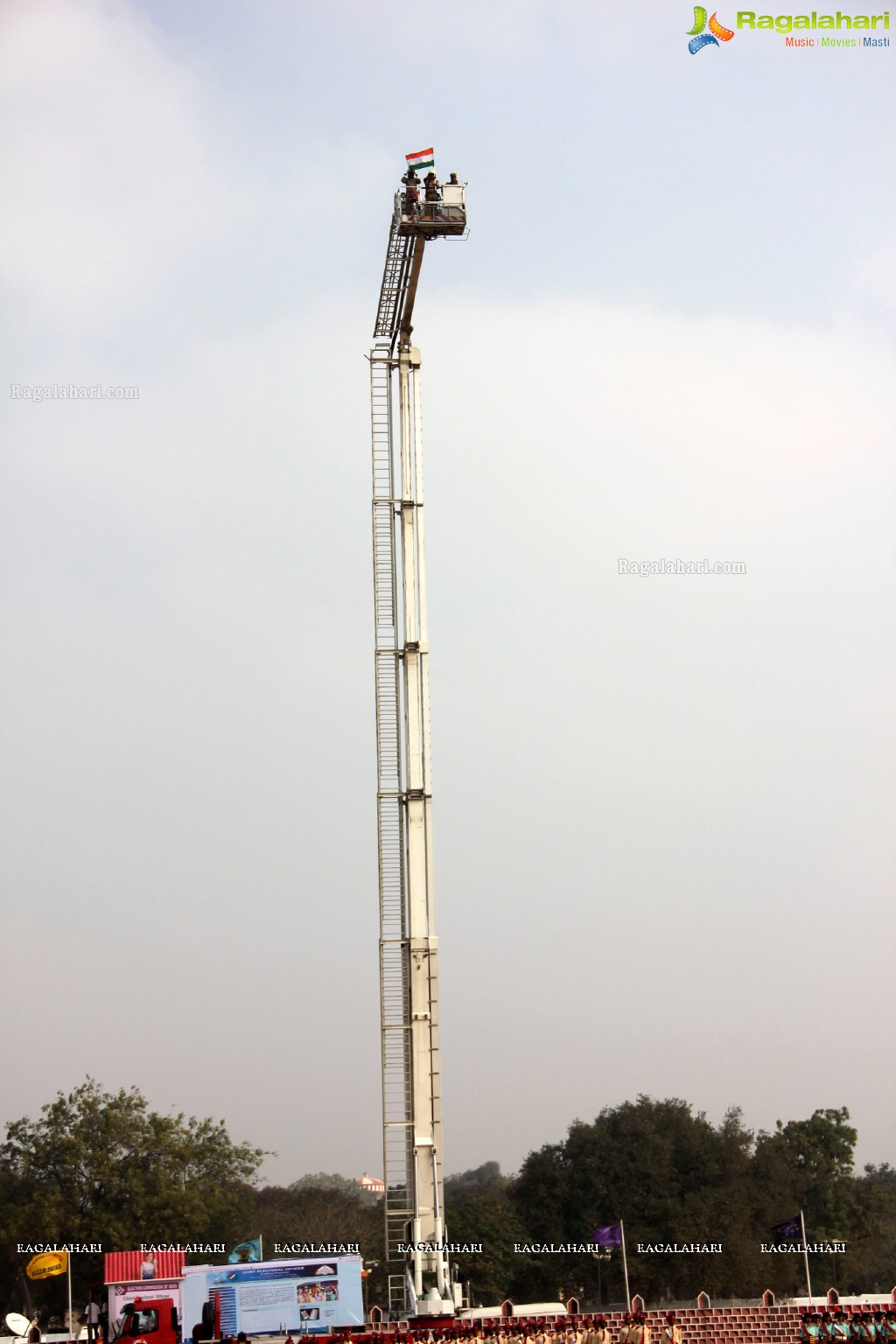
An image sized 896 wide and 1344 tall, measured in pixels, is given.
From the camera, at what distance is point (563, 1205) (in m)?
57.5

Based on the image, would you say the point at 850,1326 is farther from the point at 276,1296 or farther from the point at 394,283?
the point at 394,283

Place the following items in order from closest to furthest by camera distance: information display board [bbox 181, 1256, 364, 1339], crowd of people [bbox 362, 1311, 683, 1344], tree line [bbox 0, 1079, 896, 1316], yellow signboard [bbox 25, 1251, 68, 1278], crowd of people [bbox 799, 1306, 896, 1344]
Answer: crowd of people [bbox 799, 1306, 896, 1344] < crowd of people [bbox 362, 1311, 683, 1344] < information display board [bbox 181, 1256, 364, 1339] < yellow signboard [bbox 25, 1251, 68, 1278] < tree line [bbox 0, 1079, 896, 1316]

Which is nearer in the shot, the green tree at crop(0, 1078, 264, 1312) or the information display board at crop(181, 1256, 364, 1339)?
the information display board at crop(181, 1256, 364, 1339)

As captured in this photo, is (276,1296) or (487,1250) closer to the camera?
(276,1296)

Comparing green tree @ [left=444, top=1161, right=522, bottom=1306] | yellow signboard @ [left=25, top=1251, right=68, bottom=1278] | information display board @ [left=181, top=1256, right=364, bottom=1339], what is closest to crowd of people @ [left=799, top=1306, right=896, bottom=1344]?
information display board @ [left=181, top=1256, right=364, bottom=1339]

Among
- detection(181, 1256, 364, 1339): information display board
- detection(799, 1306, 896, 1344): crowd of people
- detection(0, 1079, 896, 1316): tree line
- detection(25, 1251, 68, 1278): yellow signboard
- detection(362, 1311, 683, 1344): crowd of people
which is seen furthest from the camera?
detection(0, 1079, 896, 1316): tree line

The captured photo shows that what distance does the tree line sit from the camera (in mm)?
50406

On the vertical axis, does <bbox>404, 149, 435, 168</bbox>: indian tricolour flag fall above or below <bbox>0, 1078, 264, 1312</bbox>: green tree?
above

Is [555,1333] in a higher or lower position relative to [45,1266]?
lower

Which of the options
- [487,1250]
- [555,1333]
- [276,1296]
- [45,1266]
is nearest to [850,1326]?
[555,1333]

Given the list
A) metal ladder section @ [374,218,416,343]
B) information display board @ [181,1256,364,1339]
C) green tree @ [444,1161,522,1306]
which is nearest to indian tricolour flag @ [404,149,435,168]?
metal ladder section @ [374,218,416,343]

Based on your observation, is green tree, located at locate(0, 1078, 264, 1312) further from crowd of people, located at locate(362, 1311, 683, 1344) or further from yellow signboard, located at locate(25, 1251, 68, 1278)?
crowd of people, located at locate(362, 1311, 683, 1344)

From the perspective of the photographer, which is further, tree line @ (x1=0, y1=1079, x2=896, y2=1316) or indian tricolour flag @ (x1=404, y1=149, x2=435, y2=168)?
tree line @ (x1=0, y1=1079, x2=896, y2=1316)

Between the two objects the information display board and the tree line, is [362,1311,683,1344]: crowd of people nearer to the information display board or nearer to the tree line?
the information display board
